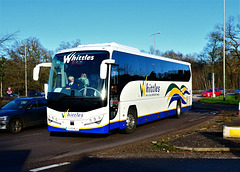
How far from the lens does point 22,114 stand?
40.9 ft

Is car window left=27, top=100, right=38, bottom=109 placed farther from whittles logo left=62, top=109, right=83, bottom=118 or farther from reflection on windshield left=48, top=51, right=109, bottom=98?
whittles logo left=62, top=109, right=83, bottom=118

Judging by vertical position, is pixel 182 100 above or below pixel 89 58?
below

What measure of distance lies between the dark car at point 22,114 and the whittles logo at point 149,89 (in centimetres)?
503

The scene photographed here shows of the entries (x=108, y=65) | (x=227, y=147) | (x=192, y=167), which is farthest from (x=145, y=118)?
(x=192, y=167)

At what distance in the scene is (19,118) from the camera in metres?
12.3

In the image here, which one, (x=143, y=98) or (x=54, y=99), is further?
(x=143, y=98)

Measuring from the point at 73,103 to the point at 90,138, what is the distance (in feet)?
5.96

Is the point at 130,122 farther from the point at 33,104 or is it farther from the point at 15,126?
the point at 15,126

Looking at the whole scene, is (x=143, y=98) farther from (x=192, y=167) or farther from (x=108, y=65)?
(x=192, y=167)

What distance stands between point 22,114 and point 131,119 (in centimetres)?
496

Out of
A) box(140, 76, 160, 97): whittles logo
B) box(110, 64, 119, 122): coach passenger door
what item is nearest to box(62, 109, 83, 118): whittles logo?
box(110, 64, 119, 122): coach passenger door

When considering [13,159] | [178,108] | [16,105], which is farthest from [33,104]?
[178,108]

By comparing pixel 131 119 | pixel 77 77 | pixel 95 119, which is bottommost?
pixel 131 119

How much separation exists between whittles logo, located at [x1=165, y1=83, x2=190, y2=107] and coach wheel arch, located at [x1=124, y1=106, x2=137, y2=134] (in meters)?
4.33
